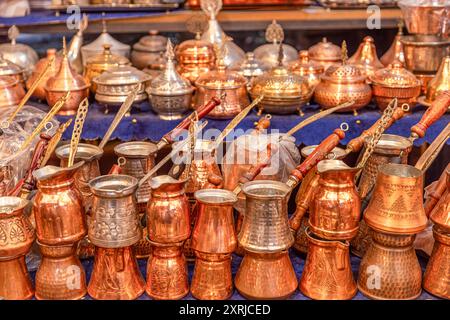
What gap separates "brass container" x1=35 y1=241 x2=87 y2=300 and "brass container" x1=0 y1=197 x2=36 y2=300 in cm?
3

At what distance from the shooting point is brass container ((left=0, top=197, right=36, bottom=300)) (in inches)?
53.6

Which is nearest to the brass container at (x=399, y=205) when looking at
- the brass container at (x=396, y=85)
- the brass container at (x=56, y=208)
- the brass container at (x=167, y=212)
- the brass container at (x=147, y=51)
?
the brass container at (x=167, y=212)

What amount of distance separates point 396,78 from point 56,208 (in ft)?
4.58

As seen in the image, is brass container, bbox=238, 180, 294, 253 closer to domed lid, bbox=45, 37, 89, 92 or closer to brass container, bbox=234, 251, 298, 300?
brass container, bbox=234, 251, 298, 300

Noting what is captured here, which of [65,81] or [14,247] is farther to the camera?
[65,81]

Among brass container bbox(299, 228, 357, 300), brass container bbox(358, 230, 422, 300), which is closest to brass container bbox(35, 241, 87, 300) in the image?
brass container bbox(299, 228, 357, 300)

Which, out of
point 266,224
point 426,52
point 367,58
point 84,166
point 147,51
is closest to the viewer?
point 266,224

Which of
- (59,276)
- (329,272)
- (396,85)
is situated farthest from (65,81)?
(329,272)

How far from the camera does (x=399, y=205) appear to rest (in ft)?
4.47

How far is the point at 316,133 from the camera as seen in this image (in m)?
2.27

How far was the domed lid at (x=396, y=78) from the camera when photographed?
87.4 inches

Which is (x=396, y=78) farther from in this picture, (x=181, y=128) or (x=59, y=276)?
(x=59, y=276)

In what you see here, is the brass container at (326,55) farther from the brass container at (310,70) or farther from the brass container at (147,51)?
the brass container at (147,51)

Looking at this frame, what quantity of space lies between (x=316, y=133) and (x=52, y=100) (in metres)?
1.00
